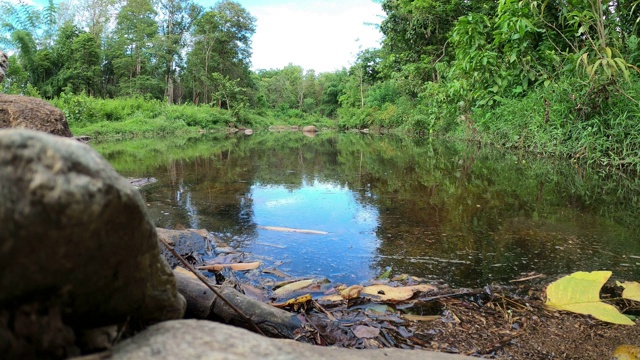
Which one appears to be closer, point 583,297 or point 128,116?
point 583,297

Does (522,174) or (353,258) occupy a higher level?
(522,174)

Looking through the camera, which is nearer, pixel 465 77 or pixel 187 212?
pixel 187 212

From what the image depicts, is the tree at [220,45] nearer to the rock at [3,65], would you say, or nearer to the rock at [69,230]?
the rock at [3,65]

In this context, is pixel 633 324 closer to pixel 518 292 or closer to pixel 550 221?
pixel 518 292

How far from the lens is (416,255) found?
323cm

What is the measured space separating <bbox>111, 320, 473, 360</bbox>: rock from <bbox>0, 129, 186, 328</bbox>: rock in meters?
0.10

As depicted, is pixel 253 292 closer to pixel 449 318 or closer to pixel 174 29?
pixel 449 318

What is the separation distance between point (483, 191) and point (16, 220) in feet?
19.3

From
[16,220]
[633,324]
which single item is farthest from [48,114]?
[633,324]

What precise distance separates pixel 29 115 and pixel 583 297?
5.13 m

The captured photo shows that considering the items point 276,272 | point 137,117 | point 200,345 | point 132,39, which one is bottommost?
point 276,272

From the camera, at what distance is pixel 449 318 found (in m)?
2.15

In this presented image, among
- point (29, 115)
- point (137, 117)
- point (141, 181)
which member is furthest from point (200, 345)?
point (137, 117)

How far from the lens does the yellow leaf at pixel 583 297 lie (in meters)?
2.06
